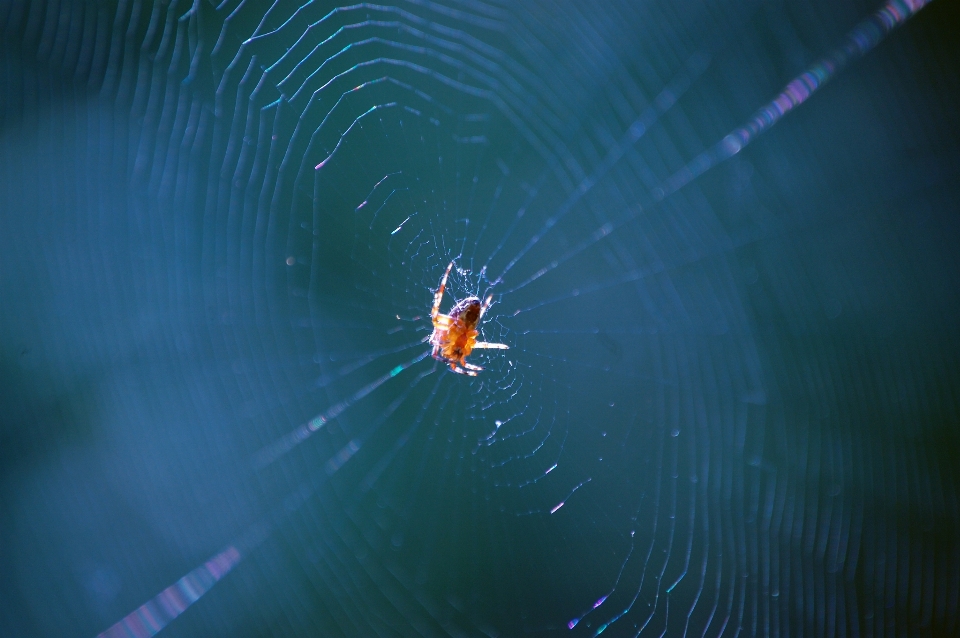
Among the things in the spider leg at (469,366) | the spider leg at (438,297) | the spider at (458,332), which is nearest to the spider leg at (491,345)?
the spider at (458,332)

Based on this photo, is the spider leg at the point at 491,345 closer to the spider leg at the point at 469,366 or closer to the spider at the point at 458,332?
the spider at the point at 458,332

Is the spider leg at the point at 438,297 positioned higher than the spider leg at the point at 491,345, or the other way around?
the spider leg at the point at 438,297

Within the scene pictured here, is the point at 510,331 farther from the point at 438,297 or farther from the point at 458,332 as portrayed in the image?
the point at 438,297

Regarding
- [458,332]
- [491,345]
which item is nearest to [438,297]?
[458,332]

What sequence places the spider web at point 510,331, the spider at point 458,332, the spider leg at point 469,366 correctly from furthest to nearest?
the spider leg at point 469,366, the spider at point 458,332, the spider web at point 510,331

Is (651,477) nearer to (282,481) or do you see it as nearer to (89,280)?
(282,481)

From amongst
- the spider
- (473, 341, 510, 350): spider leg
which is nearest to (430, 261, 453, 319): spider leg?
the spider
